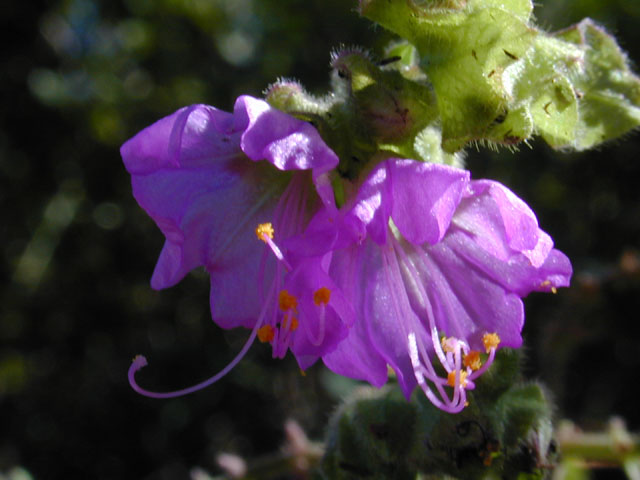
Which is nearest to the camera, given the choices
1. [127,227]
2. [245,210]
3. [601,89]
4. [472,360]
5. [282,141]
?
[282,141]

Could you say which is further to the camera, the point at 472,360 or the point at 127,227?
the point at 127,227

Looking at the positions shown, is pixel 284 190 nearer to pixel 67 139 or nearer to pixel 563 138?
pixel 563 138

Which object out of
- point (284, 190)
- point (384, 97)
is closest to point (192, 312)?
point (284, 190)

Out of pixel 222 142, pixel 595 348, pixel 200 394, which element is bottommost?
pixel 200 394

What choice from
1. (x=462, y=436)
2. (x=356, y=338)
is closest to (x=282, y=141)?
(x=356, y=338)

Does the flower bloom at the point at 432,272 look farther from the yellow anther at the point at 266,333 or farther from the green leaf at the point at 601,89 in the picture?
the green leaf at the point at 601,89

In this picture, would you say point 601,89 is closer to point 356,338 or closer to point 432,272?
point 432,272

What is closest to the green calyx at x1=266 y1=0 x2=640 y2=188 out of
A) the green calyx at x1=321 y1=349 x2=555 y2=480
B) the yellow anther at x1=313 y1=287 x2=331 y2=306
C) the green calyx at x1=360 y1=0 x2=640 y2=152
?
the green calyx at x1=360 y1=0 x2=640 y2=152
